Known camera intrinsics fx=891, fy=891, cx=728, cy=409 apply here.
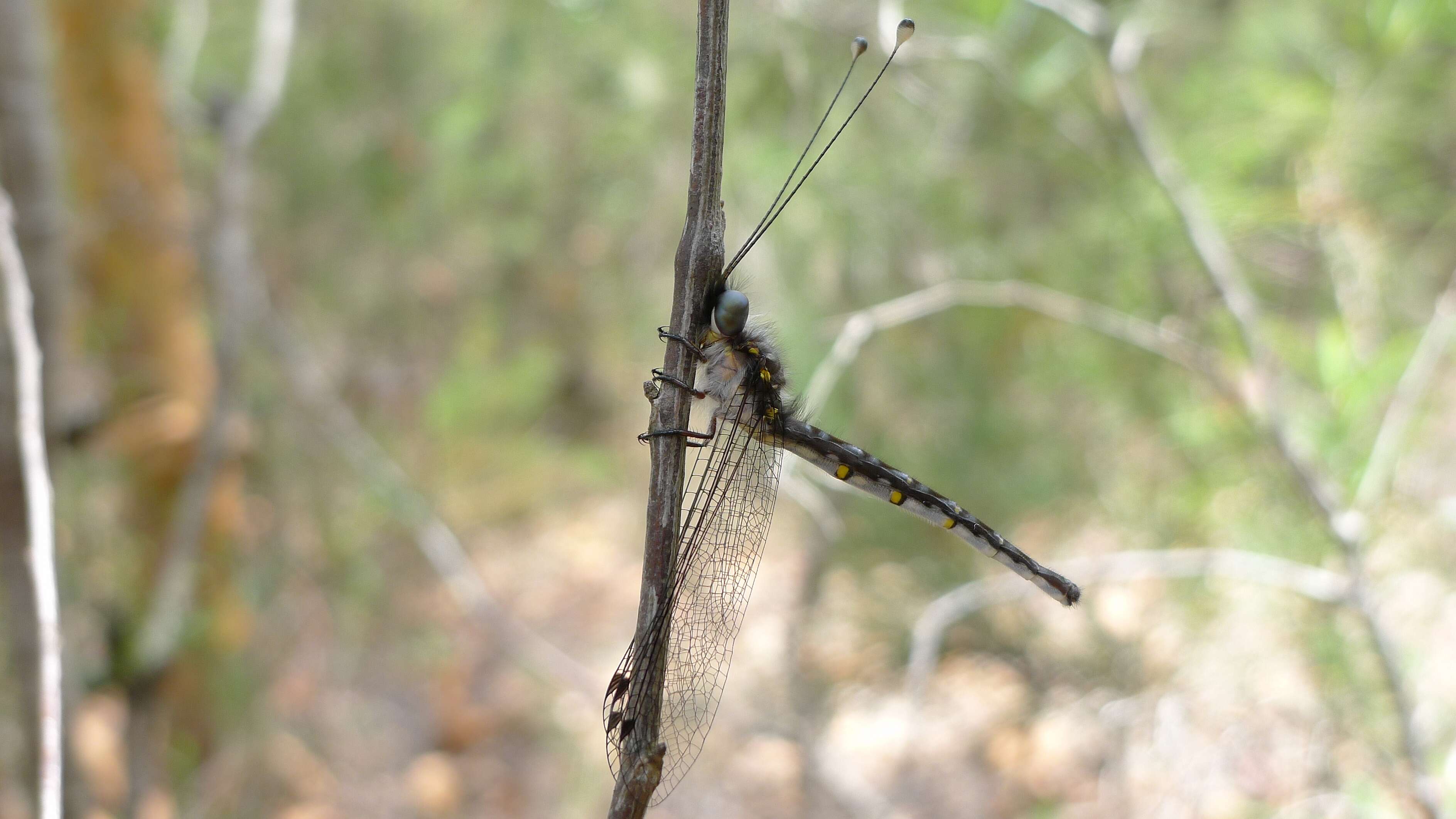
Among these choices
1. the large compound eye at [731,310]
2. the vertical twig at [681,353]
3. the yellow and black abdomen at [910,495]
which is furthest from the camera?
the yellow and black abdomen at [910,495]

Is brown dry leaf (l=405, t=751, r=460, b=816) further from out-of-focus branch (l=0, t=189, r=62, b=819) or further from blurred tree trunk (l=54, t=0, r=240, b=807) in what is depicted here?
out-of-focus branch (l=0, t=189, r=62, b=819)

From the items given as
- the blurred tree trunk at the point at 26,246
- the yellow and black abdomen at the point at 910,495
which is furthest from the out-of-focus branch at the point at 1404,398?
the blurred tree trunk at the point at 26,246

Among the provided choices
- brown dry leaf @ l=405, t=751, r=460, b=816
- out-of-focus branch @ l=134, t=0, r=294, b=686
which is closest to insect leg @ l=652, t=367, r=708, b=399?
out-of-focus branch @ l=134, t=0, r=294, b=686

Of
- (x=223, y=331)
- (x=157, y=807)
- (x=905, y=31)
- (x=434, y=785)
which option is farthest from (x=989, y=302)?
(x=434, y=785)

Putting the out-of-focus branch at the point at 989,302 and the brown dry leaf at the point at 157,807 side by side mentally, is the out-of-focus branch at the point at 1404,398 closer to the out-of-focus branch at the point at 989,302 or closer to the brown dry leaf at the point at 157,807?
the out-of-focus branch at the point at 989,302

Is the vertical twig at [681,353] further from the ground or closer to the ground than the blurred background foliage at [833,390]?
closer to the ground

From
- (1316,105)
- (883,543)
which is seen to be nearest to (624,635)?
(883,543)

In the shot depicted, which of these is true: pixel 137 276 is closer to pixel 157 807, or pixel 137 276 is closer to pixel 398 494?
pixel 398 494
